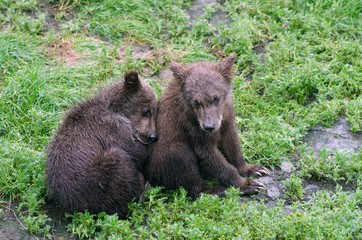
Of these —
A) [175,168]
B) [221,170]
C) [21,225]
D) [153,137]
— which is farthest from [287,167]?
[21,225]

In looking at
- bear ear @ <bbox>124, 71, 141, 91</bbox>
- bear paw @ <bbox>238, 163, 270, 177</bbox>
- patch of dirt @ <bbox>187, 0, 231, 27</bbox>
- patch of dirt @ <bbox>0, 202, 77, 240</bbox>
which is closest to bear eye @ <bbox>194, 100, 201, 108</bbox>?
bear ear @ <bbox>124, 71, 141, 91</bbox>

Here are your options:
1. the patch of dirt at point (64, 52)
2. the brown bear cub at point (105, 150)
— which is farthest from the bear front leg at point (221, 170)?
the patch of dirt at point (64, 52)

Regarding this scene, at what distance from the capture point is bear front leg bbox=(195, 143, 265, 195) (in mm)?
6148

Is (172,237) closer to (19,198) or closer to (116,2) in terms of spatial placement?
(19,198)

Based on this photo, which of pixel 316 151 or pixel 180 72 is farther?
pixel 316 151

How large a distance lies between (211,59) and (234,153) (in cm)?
272

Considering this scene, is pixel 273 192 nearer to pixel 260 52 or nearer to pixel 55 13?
pixel 260 52

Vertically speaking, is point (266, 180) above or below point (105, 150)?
below

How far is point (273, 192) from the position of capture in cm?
616

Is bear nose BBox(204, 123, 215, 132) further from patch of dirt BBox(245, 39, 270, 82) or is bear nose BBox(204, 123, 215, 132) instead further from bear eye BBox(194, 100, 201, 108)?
patch of dirt BBox(245, 39, 270, 82)

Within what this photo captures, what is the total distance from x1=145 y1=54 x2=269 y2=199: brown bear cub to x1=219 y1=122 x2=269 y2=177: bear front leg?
0.09m

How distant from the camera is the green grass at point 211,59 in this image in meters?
5.49

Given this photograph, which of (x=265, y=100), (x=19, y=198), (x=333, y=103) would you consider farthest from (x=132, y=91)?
(x=333, y=103)

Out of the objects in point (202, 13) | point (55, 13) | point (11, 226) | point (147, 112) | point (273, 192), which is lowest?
point (11, 226)
